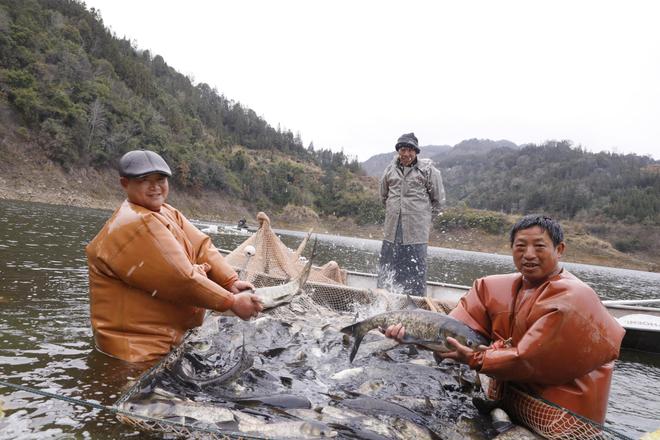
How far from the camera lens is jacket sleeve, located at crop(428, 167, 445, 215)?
811 centimetres

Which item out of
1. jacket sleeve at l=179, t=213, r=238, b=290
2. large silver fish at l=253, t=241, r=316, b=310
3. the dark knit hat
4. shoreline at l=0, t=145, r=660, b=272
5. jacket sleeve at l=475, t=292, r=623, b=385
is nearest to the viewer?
jacket sleeve at l=475, t=292, r=623, b=385

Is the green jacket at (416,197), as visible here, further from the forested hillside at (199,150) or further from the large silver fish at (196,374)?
the forested hillside at (199,150)

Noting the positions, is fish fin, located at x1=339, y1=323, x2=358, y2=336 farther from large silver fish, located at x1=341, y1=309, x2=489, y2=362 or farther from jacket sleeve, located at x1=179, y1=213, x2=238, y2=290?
jacket sleeve, located at x1=179, y1=213, x2=238, y2=290

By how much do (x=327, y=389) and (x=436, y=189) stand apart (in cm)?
498

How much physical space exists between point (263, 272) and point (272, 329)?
9.88 ft

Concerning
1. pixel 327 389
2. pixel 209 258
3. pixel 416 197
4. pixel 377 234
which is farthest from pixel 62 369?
pixel 377 234

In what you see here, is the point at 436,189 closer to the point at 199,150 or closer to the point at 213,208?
the point at 213,208

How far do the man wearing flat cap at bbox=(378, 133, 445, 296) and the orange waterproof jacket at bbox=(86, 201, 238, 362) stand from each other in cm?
469

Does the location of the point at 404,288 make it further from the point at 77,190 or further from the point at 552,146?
the point at 552,146

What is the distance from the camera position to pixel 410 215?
8172mm

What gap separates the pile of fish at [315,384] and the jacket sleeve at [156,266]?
2.20ft

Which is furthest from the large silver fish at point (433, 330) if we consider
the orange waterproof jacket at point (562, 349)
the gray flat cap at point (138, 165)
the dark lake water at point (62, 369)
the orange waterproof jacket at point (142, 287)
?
the gray flat cap at point (138, 165)

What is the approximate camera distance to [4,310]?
5859mm

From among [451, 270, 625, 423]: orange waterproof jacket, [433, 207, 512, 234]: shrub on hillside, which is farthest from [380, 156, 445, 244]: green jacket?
[433, 207, 512, 234]: shrub on hillside
